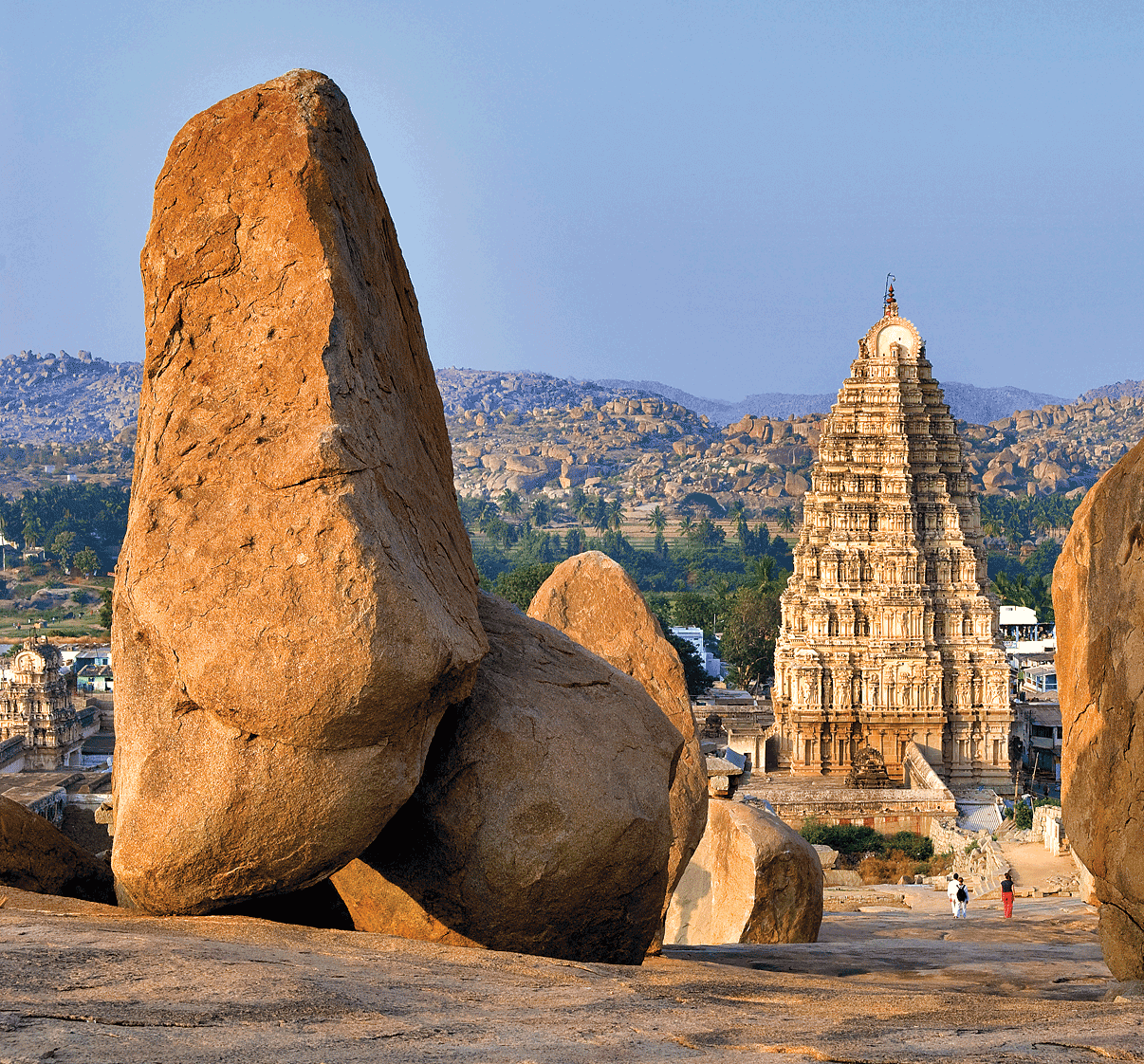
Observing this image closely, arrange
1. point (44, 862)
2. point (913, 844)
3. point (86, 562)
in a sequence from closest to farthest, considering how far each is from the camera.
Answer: point (44, 862) < point (913, 844) < point (86, 562)

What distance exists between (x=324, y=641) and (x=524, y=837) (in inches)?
62.6

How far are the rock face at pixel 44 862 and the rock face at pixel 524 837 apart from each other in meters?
1.41

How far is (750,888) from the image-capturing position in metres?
12.9

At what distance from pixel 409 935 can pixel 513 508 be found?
6581 inches

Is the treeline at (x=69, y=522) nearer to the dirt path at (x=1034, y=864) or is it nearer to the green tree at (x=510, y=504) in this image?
the green tree at (x=510, y=504)

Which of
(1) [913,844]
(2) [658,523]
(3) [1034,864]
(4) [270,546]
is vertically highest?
(2) [658,523]

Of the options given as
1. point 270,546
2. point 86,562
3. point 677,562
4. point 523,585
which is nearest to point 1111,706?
point 270,546

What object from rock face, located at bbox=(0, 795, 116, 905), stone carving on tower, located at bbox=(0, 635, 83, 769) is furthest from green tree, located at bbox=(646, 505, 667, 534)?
rock face, located at bbox=(0, 795, 116, 905)

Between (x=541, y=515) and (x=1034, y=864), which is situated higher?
(x=541, y=515)

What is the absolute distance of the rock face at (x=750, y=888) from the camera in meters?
12.9

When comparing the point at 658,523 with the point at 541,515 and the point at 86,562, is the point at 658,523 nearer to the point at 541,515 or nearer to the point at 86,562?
the point at 541,515

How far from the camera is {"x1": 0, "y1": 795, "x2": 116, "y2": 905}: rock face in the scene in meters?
7.38

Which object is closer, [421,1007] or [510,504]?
[421,1007]

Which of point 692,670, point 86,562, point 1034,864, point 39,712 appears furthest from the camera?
point 86,562
